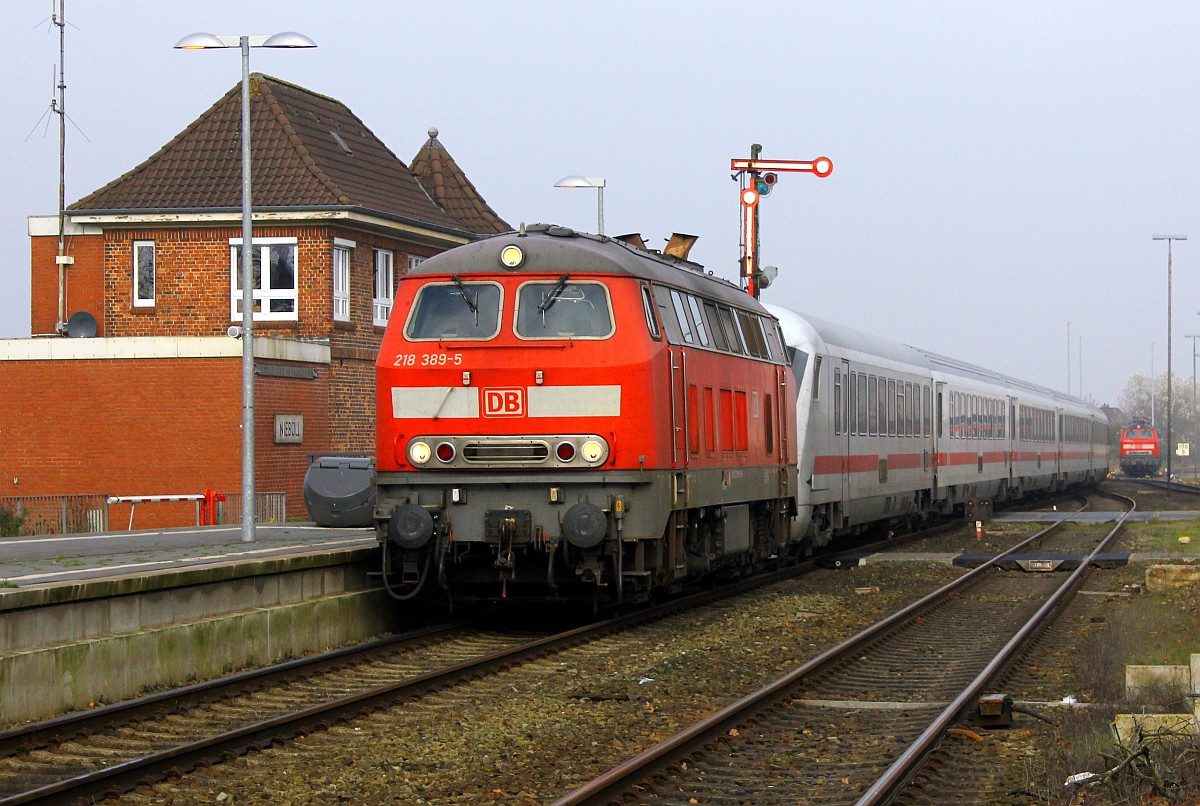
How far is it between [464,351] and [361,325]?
20.1 m

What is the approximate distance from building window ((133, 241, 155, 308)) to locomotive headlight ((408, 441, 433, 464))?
70.1 ft

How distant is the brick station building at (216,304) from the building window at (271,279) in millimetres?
42

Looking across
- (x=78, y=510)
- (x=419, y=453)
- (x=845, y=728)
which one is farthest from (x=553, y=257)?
(x=78, y=510)

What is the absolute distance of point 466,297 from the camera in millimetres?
13734

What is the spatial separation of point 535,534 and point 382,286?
21.9 metres

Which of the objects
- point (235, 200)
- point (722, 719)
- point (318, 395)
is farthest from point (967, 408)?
point (722, 719)

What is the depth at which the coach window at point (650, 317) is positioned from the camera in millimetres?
13656

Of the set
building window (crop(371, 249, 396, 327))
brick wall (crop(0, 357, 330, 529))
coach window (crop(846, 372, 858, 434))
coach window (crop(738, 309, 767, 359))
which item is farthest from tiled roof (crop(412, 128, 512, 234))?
coach window (crop(738, 309, 767, 359))

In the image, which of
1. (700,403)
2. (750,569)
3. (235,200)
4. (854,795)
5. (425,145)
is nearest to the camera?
(854,795)

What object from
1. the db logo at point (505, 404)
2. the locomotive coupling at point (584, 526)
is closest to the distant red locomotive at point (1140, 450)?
the db logo at point (505, 404)

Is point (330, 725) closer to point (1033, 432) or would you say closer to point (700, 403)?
point (700, 403)

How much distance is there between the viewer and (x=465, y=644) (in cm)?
1370

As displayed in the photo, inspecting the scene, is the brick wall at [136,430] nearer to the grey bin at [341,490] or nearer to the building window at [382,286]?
the building window at [382,286]

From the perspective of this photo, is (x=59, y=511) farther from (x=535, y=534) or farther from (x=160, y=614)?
(x=160, y=614)
